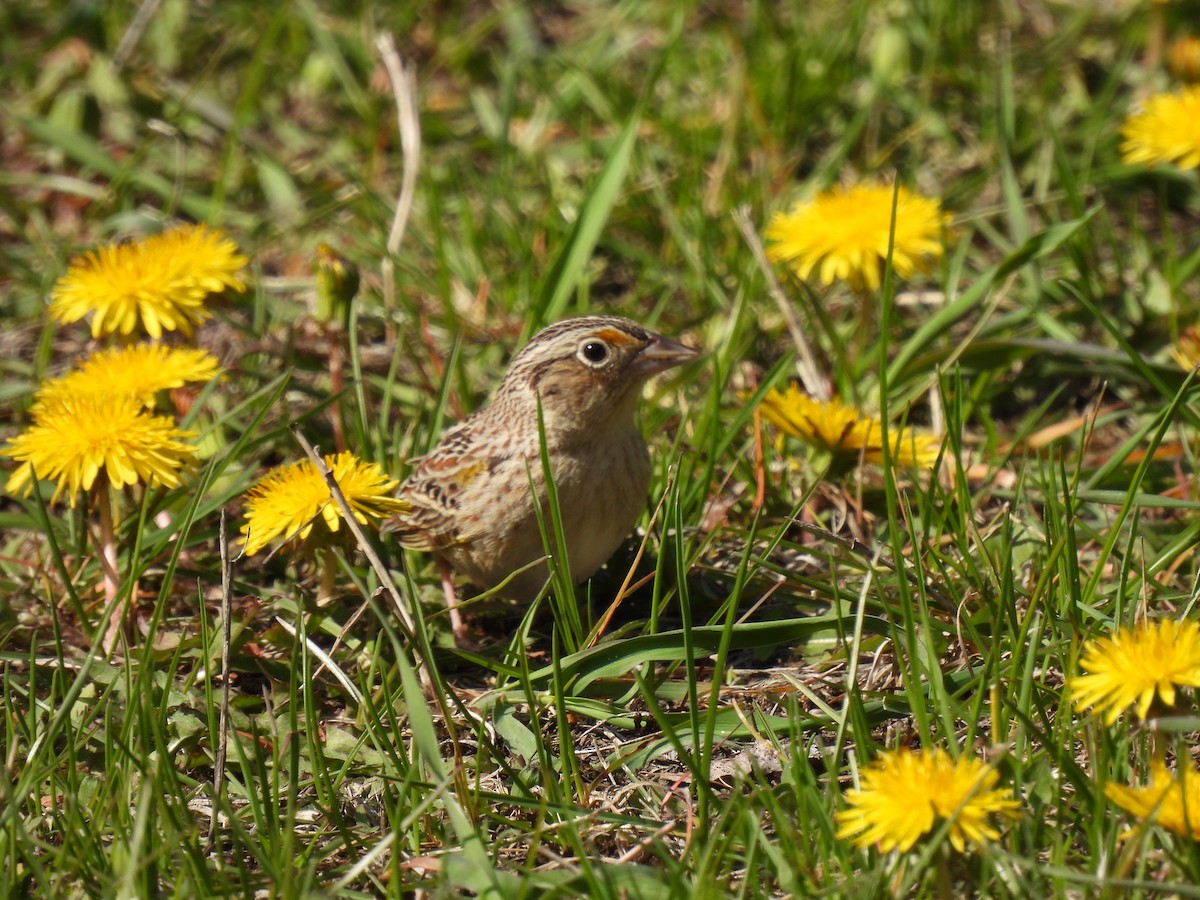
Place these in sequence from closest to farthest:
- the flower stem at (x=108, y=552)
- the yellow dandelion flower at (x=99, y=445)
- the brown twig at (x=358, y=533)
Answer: the brown twig at (x=358, y=533) < the yellow dandelion flower at (x=99, y=445) < the flower stem at (x=108, y=552)

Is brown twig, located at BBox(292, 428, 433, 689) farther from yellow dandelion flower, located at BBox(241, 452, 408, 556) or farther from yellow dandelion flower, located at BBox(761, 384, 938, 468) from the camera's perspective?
yellow dandelion flower, located at BBox(761, 384, 938, 468)

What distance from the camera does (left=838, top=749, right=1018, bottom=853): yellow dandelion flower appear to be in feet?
8.57

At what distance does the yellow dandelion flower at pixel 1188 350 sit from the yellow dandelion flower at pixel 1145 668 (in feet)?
6.88

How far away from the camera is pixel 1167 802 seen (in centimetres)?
268

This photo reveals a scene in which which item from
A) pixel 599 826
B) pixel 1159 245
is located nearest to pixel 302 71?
pixel 1159 245

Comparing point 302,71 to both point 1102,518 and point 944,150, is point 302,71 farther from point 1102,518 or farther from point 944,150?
point 1102,518

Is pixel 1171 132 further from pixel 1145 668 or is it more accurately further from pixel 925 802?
pixel 925 802

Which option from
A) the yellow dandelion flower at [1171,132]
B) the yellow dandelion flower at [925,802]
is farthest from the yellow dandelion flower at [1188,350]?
the yellow dandelion flower at [925,802]

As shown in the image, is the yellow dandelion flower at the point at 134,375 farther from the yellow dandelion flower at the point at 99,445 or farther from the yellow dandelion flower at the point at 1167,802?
the yellow dandelion flower at the point at 1167,802

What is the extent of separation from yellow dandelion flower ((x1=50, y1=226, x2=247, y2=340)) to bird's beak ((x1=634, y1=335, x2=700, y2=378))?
4.13ft

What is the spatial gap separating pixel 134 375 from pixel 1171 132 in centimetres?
355

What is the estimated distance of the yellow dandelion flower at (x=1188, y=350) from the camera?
15.5ft

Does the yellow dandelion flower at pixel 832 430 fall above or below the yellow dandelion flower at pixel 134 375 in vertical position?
below

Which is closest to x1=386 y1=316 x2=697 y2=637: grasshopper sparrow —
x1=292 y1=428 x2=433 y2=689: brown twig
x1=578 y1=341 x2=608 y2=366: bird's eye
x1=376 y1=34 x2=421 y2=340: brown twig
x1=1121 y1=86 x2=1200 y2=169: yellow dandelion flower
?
x1=578 y1=341 x2=608 y2=366: bird's eye
